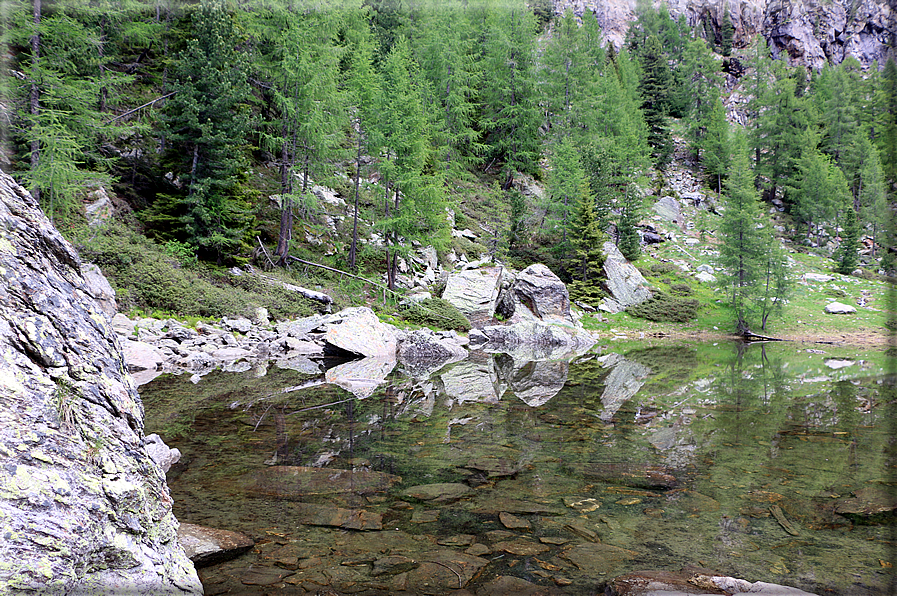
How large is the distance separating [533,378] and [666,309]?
20.0m

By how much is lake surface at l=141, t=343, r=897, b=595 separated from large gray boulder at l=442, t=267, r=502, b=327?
47.5 ft

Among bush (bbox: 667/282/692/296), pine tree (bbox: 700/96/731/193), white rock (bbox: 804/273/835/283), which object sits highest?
pine tree (bbox: 700/96/731/193)

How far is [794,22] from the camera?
75.3 metres

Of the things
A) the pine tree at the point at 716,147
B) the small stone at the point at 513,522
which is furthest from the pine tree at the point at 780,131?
the small stone at the point at 513,522

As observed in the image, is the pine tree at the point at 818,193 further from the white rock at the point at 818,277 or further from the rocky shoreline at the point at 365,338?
the rocky shoreline at the point at 365,338

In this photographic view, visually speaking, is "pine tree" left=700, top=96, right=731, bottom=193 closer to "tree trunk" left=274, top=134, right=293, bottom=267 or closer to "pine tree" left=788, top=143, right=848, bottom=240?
"pine tree" left=788, top=143, right=848, bottom=240

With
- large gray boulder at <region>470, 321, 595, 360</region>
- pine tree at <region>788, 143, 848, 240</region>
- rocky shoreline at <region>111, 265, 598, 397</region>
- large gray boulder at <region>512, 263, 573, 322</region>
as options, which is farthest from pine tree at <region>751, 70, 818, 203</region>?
large gray boulder at <region>470, 321, 595, 360</region>

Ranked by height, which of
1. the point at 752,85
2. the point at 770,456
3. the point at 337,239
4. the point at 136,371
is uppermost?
the point at 752,85

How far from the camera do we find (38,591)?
1.79 metres

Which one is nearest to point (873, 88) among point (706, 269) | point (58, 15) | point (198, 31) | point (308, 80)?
point (706, 269)

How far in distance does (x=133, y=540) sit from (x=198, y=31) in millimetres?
25062

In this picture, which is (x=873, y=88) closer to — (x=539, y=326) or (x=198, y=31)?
(x=539, y=326)

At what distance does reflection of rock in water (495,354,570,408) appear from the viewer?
10430mm

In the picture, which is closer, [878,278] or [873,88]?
[878,278]
